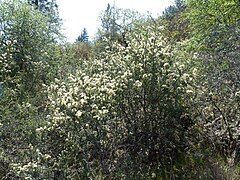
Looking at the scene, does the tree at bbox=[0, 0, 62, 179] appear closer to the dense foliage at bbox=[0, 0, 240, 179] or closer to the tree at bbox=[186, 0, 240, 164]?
the dense foliage at bbox=[0, 0, 240, 179]

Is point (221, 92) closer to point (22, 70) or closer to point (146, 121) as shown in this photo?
point (146, 121)

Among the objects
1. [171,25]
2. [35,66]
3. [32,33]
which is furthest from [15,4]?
[171,25]

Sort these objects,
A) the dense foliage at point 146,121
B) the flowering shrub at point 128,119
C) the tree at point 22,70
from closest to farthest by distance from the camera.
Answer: the dense foliage at point 146,121 < the flowering shrub at point 128,119 < the tree at point 22,70

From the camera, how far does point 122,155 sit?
6223 mm

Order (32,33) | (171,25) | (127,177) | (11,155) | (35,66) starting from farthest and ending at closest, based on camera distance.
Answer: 1. (171,25)
2. (32,33)
3. (35,66)
4. (11,155)
5. (127,177)

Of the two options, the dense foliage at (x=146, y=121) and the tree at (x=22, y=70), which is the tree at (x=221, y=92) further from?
the tree at (x=22, y=70)

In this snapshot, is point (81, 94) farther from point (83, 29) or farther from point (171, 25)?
point (83, 29)

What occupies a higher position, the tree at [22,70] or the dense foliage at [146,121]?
the tree at [22,70]

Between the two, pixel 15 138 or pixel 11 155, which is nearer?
pixel 11 155

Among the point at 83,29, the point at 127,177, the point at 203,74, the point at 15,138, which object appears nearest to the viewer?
the point at 127,177

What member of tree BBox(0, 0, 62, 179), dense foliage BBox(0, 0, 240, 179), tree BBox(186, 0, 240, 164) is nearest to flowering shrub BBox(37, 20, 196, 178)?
dense foliage BBox(0, 0, 240, 179)

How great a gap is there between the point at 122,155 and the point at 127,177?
1.64 feet

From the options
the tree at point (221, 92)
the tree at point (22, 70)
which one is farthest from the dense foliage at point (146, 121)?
the tree at point (22, 70)

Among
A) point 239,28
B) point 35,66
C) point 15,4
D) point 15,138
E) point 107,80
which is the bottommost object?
point 15,138
